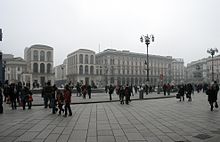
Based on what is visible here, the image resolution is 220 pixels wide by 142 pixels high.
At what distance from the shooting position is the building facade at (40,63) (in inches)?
3312

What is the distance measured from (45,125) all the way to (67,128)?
1.15m

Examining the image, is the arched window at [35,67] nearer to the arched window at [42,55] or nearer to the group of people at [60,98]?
the arched window at [42,55]

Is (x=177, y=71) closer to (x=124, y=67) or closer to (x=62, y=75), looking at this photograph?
(x=124, y=67)

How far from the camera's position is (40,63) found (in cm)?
8581

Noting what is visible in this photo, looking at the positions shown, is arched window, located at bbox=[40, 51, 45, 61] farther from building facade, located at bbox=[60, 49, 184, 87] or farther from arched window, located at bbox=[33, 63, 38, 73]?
building facade, located at bbox=[60, 49, 184, 87]

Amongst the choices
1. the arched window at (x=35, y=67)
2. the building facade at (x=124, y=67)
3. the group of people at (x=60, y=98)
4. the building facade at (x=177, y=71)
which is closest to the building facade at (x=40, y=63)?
the arched window at (x=35, y=67)

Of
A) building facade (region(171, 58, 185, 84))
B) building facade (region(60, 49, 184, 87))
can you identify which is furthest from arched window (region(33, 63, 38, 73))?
building facade (region(171, 58, 185, 84))

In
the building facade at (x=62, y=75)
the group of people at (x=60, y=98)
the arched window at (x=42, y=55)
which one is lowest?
the group of people at (x=60, y=98)

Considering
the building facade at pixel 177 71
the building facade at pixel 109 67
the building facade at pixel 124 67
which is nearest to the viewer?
the building facade at pixel 109 67

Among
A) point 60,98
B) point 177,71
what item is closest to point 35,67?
point 60,98

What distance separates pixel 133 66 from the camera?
10831 cm

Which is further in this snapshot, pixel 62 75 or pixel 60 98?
pixel 62 75

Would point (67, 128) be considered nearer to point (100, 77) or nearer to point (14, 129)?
point (14, 129)

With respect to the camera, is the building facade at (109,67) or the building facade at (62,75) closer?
the building facade at (109,67)
